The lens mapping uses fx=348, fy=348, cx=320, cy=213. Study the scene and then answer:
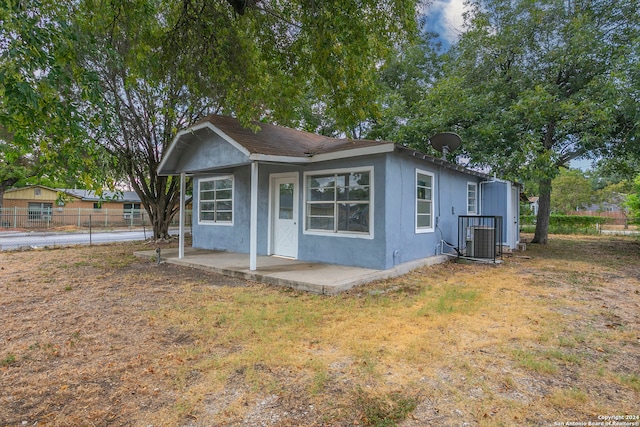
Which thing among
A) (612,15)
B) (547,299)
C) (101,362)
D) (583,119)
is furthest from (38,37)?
(612,15)

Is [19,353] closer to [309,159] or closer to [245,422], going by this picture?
[245,422]

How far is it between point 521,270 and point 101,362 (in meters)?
8.24

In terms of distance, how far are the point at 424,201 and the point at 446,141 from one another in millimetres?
2616

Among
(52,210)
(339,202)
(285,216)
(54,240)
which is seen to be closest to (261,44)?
(339,202)

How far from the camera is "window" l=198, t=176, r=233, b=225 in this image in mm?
10008

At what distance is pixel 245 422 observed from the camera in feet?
7.51

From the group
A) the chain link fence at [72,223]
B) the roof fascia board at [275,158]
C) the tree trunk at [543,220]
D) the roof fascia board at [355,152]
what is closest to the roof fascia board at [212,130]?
the roof fascia board at [275,158]

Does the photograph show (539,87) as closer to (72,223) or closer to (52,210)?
(72,223)

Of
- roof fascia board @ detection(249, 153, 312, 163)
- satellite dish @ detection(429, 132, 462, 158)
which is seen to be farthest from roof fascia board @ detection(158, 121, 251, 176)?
satellite dish @ detection(429, 132, 462, 158)

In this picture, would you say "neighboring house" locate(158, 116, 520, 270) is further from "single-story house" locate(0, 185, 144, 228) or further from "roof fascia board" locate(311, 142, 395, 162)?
"single-story house" locate(0, 185, 144, 228)

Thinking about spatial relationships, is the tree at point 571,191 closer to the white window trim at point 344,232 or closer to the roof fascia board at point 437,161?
the roof fascia board at point 437,161

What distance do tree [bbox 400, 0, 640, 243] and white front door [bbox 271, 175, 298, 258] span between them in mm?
6220

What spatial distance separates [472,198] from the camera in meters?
10.9

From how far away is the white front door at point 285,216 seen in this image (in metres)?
8.45
